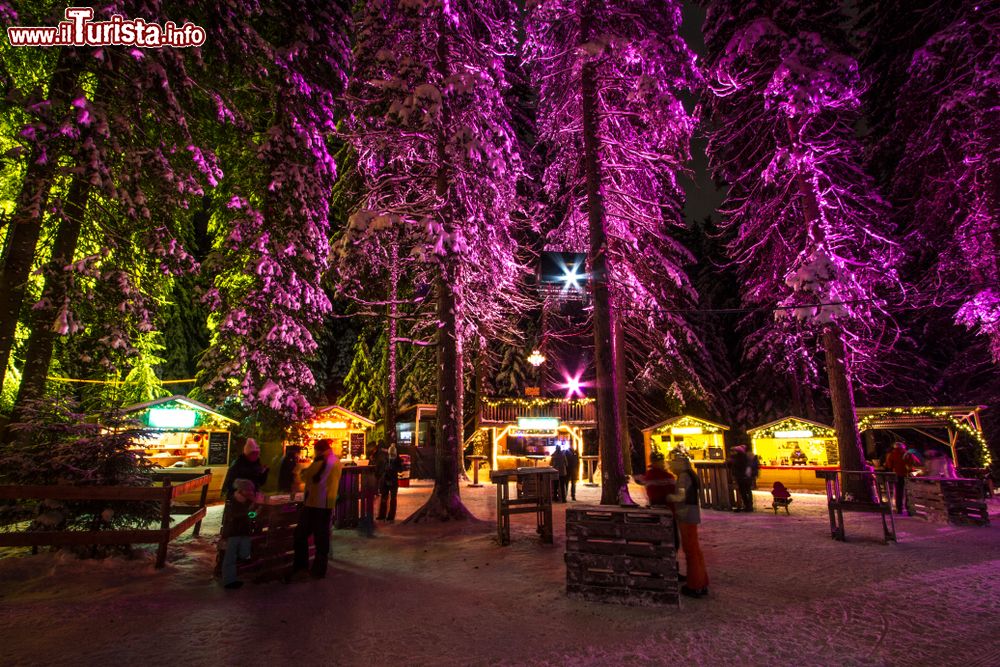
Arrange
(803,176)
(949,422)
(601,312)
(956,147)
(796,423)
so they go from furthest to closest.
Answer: (796,423) → (949,422) → (956,147) → (803,176) → (601,312)

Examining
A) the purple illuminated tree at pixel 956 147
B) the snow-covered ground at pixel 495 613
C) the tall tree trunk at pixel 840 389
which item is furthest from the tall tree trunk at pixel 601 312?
the purple illuminated tree at pixel 956 147

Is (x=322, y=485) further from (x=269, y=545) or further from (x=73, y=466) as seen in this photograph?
(x=73, y=466)

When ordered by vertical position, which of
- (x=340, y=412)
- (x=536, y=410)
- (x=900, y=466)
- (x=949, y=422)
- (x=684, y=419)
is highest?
(x=536, y=410)

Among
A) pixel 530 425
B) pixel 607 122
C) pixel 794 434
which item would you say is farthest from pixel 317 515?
pixel 794 434

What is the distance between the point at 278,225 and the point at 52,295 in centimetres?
883

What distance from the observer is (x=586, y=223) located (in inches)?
587

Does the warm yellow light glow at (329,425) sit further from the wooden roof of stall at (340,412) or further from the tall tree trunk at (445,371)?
the tall tree trunk at (445,371)

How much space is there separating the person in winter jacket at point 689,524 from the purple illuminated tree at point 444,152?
6.69 m

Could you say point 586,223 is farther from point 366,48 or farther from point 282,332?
point 282,332

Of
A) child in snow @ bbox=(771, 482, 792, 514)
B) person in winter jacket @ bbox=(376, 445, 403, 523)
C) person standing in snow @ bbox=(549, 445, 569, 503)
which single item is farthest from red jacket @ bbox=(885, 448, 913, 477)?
person in winter jacket @ bbox=(376, 445, 403, 523)

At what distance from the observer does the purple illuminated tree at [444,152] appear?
11961 mm

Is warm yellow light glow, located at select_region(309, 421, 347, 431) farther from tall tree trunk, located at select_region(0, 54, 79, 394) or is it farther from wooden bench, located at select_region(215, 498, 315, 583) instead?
wooden bench, located at select_region(215, 498, 315, 583)

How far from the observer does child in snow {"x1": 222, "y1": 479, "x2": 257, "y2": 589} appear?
6.21 m

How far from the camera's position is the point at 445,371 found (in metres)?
→ 12.3
